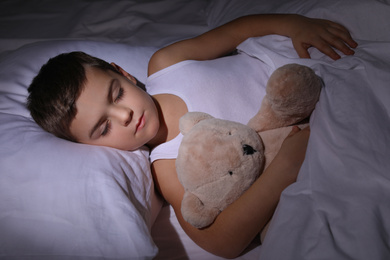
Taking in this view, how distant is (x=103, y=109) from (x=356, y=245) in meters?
0.67

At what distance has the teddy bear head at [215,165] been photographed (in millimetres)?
646

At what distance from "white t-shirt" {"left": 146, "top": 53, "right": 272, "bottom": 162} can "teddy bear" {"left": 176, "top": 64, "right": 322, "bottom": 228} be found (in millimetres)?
196

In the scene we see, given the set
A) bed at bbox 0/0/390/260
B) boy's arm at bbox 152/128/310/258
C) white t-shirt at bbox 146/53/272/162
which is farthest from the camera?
white t-shirt at bbox 146/53/272/162

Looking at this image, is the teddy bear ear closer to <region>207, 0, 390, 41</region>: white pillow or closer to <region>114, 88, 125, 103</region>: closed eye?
<region>114, 88, 125, 103</region>: closed eye

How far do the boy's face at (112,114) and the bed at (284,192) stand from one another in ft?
0.14

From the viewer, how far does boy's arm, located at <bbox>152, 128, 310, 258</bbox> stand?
0.70m

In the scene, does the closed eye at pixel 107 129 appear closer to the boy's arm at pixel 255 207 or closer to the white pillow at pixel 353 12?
the boy's arm at pixel 255 207

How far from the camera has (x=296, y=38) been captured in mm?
955

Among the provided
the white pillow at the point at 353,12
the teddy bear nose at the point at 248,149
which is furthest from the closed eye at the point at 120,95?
the white pillow at the point at 353,12

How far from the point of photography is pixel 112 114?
2.57 feet

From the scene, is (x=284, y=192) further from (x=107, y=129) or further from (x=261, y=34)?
(x=261, y=34)

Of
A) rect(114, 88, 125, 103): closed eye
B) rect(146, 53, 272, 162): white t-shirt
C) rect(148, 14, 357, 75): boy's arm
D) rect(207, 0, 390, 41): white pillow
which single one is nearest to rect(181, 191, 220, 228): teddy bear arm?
rect(146, 53, 272, 162): white t-shirt

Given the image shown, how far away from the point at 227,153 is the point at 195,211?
0.17 m

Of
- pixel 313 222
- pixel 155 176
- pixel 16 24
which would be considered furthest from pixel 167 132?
pixel 16 24
